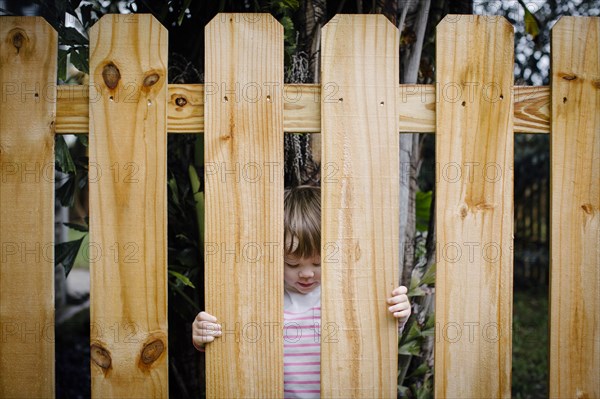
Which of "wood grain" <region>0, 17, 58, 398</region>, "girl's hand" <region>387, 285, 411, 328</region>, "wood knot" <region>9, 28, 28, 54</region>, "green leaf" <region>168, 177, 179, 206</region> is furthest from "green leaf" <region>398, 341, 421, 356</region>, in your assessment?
"wood knot" <region>9, 28, 28, 54</region>

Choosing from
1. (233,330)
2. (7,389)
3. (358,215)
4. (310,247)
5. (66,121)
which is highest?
(66,121)

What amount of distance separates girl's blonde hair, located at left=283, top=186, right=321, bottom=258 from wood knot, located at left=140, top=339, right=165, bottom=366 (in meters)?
0.54

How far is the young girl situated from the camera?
204 centimetres

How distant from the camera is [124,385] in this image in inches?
68.2

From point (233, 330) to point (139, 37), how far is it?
87 centimetres

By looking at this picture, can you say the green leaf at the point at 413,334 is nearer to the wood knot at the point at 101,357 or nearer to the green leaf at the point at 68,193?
the wood knot at the point at 101,357

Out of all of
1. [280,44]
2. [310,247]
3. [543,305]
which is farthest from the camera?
[543,305]

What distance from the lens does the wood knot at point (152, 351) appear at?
1723 mm

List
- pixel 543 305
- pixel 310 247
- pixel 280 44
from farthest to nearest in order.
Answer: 1. pixel 543 305
2. pixel 310 247
3. pixel 280 44

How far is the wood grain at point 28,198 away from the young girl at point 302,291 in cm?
76

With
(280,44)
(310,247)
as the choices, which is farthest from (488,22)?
(310,247)

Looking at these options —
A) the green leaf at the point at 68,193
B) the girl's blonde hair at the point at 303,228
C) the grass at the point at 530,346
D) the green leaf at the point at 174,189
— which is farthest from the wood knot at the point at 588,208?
the grass at the point at 530,346

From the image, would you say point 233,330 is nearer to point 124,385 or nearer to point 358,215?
point 124,385

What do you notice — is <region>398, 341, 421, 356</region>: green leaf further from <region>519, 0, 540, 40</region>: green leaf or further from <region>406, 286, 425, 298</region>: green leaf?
<region>519, 0, 540, 40</region>: green leaf
